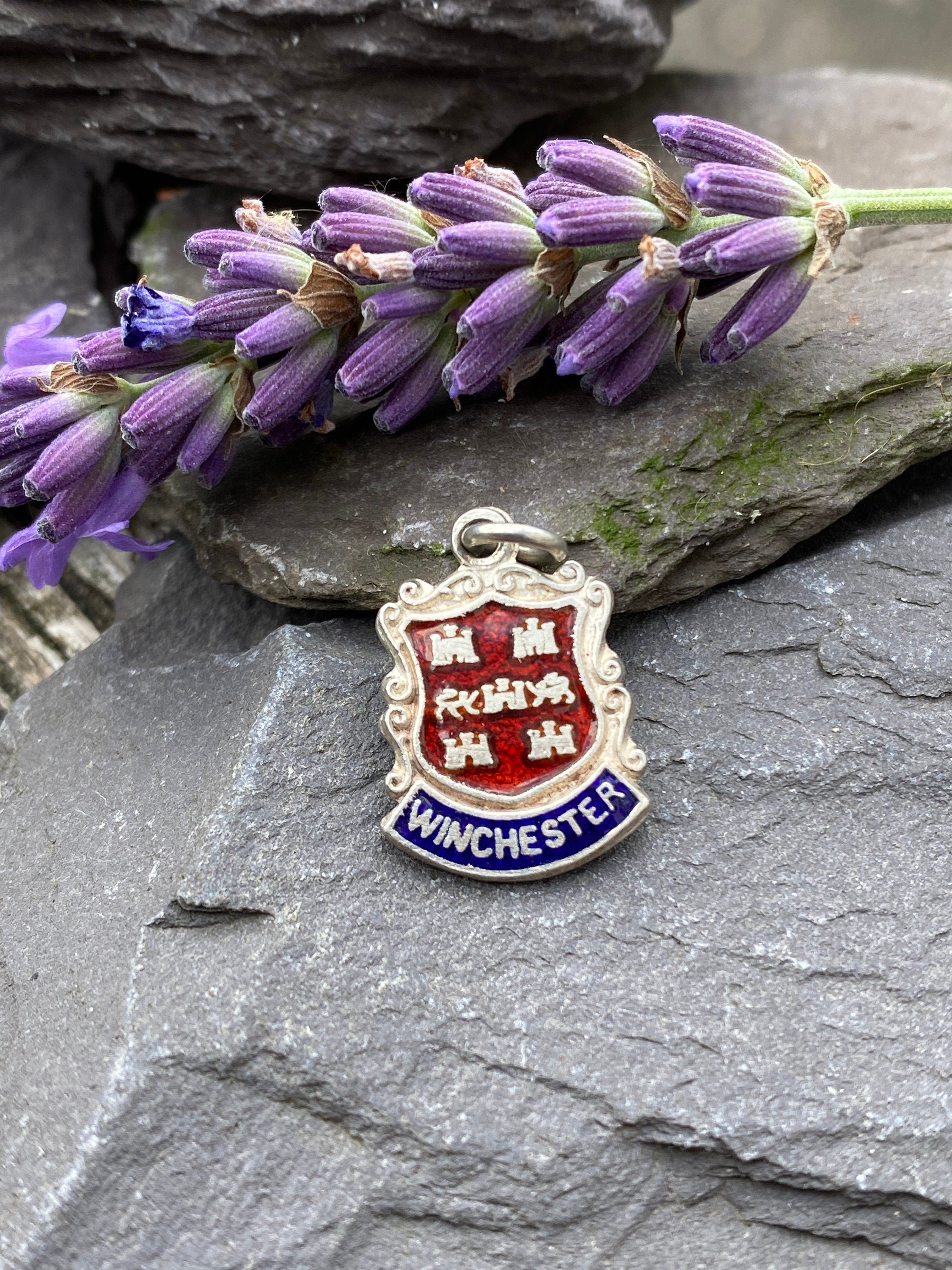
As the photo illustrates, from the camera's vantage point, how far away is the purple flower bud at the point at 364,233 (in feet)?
6.29

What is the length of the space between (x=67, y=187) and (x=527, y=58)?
135 centimetres

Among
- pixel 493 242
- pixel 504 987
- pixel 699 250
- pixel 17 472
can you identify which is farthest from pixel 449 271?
pixel 504 987

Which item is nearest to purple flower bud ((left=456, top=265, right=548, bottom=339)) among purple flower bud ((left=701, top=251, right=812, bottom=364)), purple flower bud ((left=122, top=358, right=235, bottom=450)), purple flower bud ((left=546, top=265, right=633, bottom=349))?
purple flower bud ((left=546, top=265, right=633, bottom=349))

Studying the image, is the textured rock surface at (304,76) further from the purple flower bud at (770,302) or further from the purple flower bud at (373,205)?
the purple flower bud at (770,302)

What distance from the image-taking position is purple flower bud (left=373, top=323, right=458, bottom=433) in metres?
2.06

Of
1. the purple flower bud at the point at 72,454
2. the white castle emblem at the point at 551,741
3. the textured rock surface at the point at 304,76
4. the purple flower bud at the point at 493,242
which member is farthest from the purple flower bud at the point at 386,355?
the textured rock surface at the point at 304,76

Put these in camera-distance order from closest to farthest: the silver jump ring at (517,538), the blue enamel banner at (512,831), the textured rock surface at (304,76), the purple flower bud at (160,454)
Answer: the blue enamel banner at (512,831) < the silver jump ring at (517,538) < the purple flower bud at (160,454) < the textured rock surface at (304,76)

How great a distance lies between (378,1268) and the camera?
5.39 ft

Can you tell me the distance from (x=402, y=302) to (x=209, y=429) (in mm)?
408

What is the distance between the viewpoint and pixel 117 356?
2.00 meters

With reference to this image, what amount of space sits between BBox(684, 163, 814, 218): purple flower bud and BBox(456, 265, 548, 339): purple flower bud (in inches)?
11.6

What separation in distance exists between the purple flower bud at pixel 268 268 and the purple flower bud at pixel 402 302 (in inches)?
4.7

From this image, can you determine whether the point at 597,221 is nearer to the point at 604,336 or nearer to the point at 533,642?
the point at 604,336

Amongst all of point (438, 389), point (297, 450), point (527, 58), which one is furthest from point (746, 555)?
point (527, 58)
